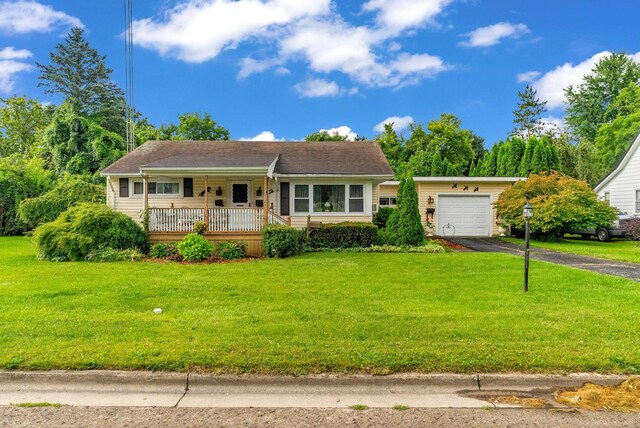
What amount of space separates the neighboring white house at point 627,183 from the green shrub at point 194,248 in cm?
2174

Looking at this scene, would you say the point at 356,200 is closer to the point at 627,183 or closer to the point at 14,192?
the point at 627,183

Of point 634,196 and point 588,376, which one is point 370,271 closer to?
point 588,376

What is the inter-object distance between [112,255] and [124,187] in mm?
5717

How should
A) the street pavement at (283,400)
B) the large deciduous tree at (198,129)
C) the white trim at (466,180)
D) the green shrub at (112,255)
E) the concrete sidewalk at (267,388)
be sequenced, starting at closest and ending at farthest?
the street pavement at (283,400) → the concrete sidewalk at (267,388) → the green shrub at (112,255) → the white trim at (466,180) → the large deciduous tree at (198,129)

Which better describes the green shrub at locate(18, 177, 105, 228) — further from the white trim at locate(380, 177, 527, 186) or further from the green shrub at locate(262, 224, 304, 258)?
the white trim at locate(380, 177, 527, 186)

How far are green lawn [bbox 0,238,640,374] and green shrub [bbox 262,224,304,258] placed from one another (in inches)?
113

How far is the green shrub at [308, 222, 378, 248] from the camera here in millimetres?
14195

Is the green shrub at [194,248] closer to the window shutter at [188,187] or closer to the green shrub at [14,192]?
the window shutter at [188,187]

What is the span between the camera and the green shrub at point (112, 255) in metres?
11.5

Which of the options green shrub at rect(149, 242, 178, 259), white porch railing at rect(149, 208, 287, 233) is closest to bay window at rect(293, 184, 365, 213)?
white porch railing at rect(149, 208, 287, 233)

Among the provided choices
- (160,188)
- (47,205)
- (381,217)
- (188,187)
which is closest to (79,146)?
(47,205)

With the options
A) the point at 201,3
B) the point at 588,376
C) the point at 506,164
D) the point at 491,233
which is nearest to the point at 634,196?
the point at 506,164

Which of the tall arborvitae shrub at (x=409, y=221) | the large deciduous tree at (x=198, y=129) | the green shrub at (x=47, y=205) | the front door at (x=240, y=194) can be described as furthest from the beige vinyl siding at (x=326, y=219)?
the large deciduous tree at (x=198, y=129)

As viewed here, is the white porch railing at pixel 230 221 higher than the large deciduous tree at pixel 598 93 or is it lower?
lower
